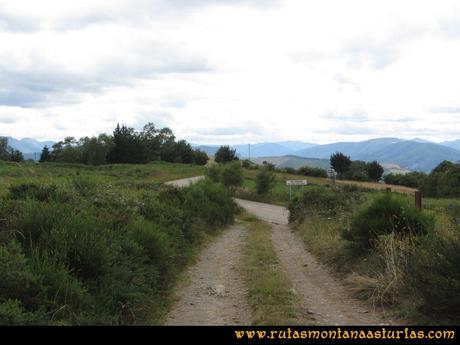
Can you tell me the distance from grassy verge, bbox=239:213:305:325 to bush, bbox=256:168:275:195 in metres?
31.9

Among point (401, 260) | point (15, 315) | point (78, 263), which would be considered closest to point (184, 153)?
point (401, 260)

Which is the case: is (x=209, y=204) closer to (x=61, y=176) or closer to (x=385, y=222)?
(x=61, y=176)

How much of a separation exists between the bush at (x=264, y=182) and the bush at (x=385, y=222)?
34.5m

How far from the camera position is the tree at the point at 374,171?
113 metres

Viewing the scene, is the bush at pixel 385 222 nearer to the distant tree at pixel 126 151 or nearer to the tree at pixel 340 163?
the distant tree at pixel 126 151

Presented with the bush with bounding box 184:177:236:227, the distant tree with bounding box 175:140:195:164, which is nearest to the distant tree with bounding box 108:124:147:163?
the distant tree with bounding box 175:140:195:164

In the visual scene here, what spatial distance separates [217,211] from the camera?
19.7 metres

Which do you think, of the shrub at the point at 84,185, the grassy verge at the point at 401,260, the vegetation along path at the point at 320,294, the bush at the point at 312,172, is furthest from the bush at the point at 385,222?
the bush at the point at 312,172

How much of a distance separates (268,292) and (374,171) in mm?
110915

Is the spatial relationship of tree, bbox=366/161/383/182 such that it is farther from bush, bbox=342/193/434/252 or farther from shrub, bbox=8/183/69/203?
shrub, bbox=8/183/69/203

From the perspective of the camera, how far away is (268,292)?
8117 mm

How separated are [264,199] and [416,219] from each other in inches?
1381

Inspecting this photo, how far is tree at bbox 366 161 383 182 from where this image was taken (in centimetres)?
11338
